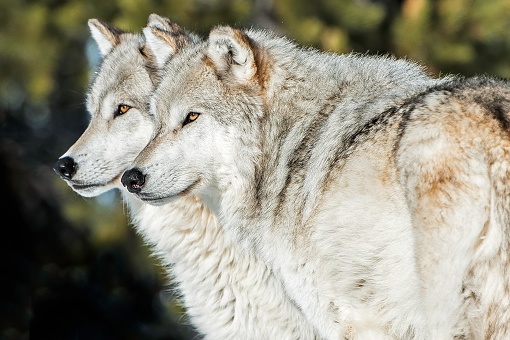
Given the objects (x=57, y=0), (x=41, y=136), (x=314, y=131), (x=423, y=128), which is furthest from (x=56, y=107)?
(x=423, y=128)

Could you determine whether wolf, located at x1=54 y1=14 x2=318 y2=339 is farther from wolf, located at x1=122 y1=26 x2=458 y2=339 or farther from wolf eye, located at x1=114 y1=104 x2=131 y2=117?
wolf, located at x1=122 y1=26 x2=458 y2=339

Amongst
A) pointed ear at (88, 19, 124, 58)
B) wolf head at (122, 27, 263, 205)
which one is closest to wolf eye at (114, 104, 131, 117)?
pointed ear at (88, 19, 124, 58)

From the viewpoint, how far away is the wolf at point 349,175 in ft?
10.9

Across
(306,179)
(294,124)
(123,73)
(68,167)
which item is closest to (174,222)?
(68,167)

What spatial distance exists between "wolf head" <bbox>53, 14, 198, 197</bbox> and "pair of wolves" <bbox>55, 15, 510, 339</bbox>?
0.01 metres

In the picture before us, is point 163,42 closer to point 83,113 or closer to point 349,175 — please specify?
point 349,175

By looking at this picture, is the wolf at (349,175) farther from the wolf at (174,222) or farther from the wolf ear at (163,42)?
the wolf at (174,222)

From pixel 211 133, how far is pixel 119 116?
1444 millimetres

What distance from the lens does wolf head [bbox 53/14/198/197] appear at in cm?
559

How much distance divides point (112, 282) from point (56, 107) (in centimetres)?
254

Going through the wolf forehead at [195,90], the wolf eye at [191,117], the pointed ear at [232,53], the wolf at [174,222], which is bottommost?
the wolf at [174,222]

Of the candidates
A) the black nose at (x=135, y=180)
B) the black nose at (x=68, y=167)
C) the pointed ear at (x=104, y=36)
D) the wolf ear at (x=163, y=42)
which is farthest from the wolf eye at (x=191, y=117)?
the pointed ear at (x=104, y=36)

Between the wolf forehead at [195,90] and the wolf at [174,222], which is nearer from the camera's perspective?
the wolf forehead at [195,90]

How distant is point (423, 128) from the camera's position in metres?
3.49
